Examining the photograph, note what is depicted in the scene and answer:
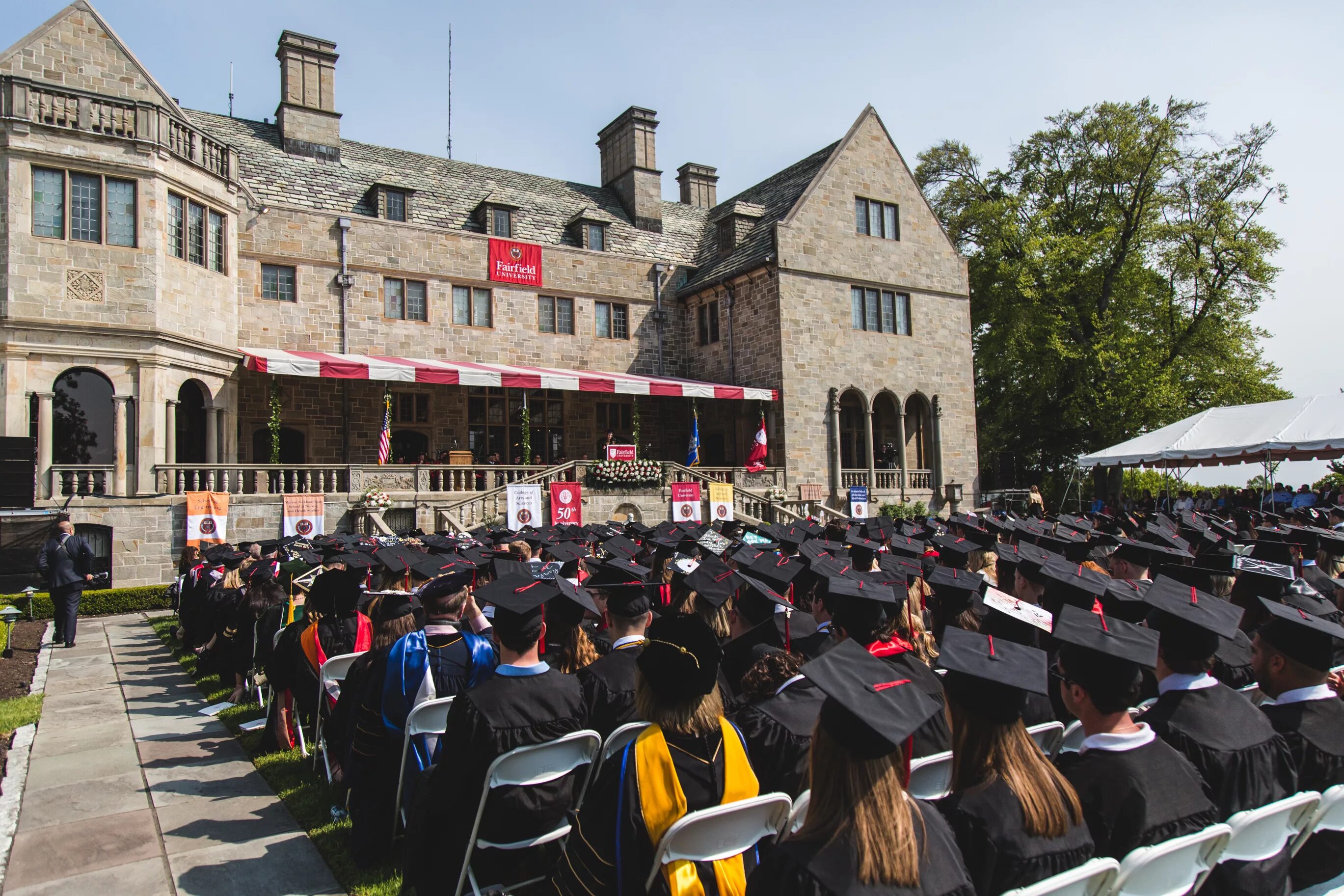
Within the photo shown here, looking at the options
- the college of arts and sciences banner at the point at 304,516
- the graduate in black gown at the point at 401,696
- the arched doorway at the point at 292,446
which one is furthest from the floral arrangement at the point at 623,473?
the graduate in black gown at the point at 401,696

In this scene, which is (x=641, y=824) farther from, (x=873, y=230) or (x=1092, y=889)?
(x=873, y=230)

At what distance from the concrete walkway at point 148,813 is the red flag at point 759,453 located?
57.3 feet

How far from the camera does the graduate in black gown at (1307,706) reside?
311 cm

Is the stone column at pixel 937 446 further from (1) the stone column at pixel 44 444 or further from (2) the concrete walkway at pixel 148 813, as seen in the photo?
(1) the stone column at pixel 44 444

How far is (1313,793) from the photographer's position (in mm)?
2697

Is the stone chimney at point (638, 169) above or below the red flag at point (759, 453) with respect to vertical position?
above

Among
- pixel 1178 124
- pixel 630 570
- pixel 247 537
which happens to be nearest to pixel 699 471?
pixel 247 537

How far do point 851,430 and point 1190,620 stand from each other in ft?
81.0

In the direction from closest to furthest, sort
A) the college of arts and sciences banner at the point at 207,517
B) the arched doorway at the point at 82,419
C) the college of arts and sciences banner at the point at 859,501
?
the college of arts and sciences banner at the point at 207,517 → the arched doorway at the point at 82,419 → the college of arts and sciences banner at the point at 859,501

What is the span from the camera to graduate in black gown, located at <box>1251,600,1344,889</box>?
3109 mm

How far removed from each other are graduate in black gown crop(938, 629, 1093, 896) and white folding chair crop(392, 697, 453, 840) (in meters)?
2.55

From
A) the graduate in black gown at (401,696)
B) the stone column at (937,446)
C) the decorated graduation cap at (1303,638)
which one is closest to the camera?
the decorated graduation cap at (1303,638)

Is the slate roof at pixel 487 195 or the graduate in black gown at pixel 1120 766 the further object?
the slate roof at pixel 487 195

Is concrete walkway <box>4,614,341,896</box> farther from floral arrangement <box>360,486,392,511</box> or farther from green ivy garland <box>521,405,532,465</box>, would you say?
green ivy garland <box>521,405,532,465</box>
